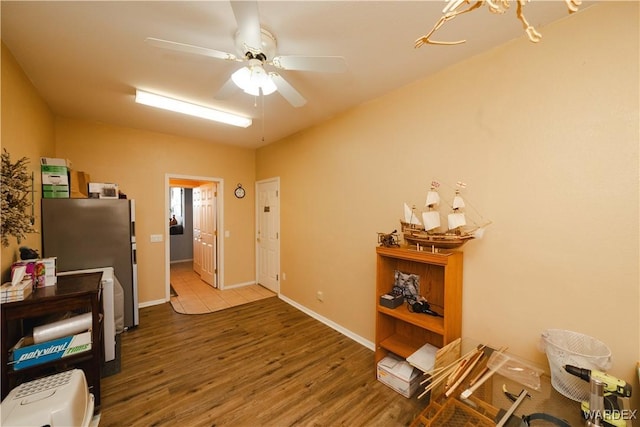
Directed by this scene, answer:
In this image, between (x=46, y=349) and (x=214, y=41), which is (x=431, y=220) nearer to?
(x=214, y=41)

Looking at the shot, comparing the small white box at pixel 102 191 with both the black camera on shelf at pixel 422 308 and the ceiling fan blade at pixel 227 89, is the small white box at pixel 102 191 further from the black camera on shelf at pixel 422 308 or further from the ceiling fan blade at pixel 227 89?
the black camera on shelf at pixel 422 308

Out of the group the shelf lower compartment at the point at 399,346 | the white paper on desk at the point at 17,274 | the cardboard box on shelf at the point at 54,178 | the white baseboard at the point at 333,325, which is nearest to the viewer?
the white paper on desk at the point at 17,274

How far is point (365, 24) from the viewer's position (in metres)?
1.66

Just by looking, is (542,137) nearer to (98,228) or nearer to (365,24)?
(365,24)

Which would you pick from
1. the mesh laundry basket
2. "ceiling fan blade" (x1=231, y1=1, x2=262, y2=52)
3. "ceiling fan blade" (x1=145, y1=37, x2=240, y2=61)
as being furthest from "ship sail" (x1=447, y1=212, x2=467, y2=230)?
"ceiling fan blade" (x1=145, y1=37, x2=240, y2=61)

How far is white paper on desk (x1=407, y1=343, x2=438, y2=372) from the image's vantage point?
76.9 inches

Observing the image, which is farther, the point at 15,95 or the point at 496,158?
the point at 15,95

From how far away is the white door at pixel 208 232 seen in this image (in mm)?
4746

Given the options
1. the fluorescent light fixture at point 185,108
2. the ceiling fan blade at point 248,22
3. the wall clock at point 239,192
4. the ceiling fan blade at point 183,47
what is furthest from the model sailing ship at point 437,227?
the wall clock at point 239,192

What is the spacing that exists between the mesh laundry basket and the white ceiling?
6.24 feet

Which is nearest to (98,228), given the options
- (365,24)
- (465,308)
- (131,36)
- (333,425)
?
(131,36)

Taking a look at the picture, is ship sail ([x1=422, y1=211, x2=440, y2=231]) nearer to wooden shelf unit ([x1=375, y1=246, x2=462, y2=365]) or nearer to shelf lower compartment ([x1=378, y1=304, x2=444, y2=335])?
wooden shelf unit ([x1=375, y1=246, x2=462, y2=365])

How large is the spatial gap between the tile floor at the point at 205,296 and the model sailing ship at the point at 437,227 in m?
3.06

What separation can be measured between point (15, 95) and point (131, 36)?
1177 mm
